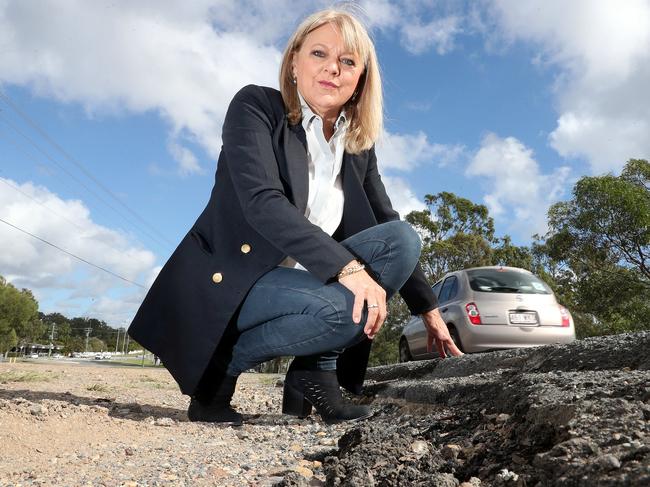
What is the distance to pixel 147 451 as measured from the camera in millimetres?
2465

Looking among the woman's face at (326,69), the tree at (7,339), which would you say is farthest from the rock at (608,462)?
the tree at (7,339)

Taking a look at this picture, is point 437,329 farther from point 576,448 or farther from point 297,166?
point 576,448

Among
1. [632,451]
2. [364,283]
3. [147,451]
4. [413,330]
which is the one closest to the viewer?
[632,451]

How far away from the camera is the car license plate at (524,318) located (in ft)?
27.6

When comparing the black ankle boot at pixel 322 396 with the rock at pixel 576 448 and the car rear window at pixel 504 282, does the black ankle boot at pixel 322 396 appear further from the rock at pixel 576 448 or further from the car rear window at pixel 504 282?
the car rear window at pixel 504 282

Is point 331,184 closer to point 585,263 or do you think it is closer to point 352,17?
point 352,17

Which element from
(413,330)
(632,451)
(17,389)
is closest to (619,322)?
(413,330)

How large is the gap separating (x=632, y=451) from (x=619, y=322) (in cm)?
1746

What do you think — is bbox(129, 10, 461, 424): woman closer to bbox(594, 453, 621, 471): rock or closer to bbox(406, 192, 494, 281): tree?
bbox(594, 453, 621, 471): rock

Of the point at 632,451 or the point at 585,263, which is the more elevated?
the point at 585,263

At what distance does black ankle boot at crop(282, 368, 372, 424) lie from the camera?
117 inches

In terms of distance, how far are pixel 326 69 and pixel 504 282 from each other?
21.6 ft

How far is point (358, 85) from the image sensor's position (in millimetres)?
3047

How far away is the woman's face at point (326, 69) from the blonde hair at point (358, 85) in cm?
4
